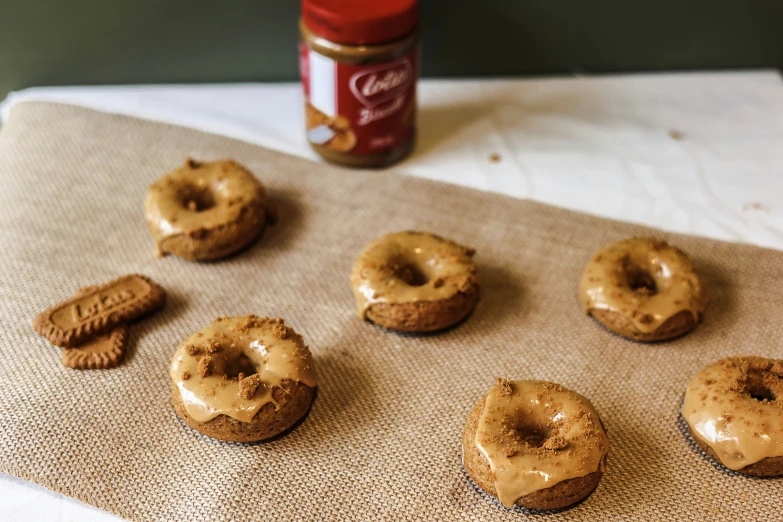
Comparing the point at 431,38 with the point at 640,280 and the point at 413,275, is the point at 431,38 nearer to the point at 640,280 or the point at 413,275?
the point at 413,275

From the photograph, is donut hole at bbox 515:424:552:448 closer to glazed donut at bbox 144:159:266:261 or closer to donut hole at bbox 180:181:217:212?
glazed donut at bbox 144:159:266:261

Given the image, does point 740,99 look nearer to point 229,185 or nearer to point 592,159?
point 592,159

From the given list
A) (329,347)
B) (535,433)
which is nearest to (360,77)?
(329,347)

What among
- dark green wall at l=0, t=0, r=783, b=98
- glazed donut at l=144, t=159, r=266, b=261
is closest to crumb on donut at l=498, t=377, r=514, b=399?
glazed donut at l=144, t=159, r=266, b=261

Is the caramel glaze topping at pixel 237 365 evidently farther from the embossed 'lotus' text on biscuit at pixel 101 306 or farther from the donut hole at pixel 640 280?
the donut hole at pixel 640 280

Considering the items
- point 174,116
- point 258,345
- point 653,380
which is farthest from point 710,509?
point 174,116

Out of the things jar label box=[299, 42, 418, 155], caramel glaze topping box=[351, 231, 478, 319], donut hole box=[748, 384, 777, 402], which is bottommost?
donut hole box=[748, 384, 777, 402]
